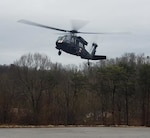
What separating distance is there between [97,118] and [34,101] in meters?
10.4

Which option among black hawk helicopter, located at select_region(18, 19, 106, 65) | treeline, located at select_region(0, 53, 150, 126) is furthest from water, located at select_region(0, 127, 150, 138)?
black hawk helicopter, located at select_region(18, 19, 106, 65)

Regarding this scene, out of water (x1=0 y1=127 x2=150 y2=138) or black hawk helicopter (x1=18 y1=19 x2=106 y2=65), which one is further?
water (x1=0 y1=127 x2=150 y2=138)

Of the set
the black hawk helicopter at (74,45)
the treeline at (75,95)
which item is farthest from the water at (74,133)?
the black hawk helicopter at (74,45)

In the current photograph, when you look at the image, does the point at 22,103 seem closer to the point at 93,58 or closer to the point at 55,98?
the point at 55,98

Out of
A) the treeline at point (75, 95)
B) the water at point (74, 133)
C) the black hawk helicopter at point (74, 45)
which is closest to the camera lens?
the black hawk helicopter at point (74, 45)

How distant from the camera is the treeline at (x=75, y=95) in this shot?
68750 mm

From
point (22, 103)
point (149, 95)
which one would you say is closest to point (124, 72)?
point (149, 95)

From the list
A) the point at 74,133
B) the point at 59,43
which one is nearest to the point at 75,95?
the point at 74,133

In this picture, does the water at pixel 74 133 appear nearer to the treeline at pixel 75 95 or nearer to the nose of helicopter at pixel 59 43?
the treeline at pixel 75 95

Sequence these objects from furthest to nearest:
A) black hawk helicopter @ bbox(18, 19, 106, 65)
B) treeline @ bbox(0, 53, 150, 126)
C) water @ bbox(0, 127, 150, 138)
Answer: treeline @ bbox(0, 53, 150, 126), water @ bbox(0, 127, 150, 138), black hawk helicopter @ bbox(18, 19, 106, 65)

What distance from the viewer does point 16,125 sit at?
64.6 m

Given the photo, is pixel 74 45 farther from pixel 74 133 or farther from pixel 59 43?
pixel 74 133

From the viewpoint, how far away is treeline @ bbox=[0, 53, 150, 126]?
68.8m

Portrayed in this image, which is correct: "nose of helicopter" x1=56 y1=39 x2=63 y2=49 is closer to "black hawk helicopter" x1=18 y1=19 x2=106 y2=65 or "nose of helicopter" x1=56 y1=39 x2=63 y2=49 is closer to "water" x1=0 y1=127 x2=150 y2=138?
"black hawk helicopter" x1=18 y1=19 x2=106 y2=65
